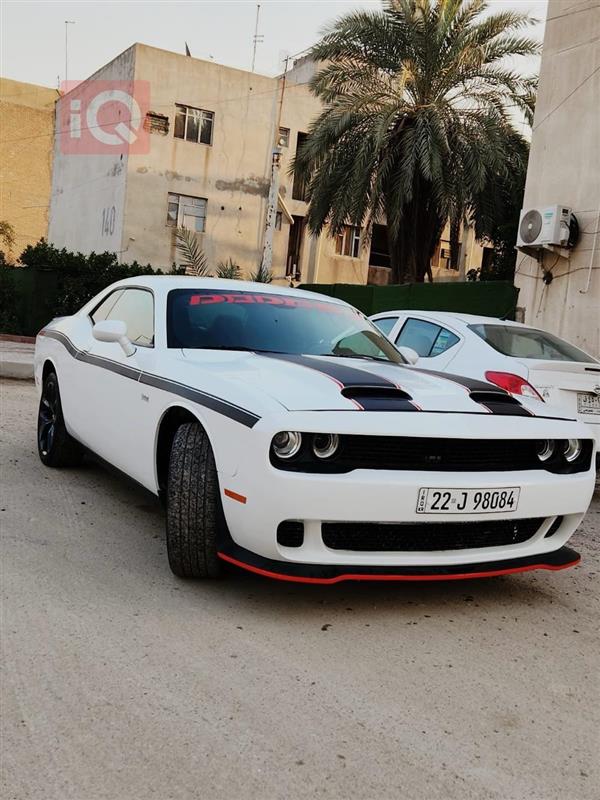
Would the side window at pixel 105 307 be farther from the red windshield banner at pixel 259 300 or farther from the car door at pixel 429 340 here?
the car door at pixel 429 340

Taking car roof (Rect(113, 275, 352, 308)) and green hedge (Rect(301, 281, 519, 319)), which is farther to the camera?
green hedge (Rect(301, 281, 519, 319))

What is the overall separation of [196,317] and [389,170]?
1546 cm

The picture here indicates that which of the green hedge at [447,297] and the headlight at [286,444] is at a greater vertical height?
the green hedge at [447,297]

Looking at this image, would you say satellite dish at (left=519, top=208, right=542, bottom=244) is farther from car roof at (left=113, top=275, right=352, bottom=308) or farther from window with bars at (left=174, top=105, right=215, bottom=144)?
window with bars at (left=174, top=105, right=215, bottom=144)

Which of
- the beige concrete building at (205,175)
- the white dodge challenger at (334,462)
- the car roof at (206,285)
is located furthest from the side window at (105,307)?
the beige concrete building at (205,175)

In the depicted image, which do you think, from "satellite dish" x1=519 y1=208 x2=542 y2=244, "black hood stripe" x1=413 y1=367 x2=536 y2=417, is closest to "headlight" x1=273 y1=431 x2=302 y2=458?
"black hood stripe" x1=413 y1=367 x2=536 y2=417

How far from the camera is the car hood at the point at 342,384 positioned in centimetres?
340

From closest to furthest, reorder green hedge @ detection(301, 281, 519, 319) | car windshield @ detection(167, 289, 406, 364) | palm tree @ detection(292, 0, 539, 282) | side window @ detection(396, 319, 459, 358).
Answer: car windshield @ detection(167, 289, 406, 364) < side window @ detection(396, 319, 459, 358) < green hedge @ detection(301, 281, 519, 319) < palm tree @ detection(292, 0, 539, 282)

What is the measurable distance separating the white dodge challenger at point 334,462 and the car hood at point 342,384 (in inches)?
0.5

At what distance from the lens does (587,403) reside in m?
6.49

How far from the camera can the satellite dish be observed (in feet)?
40.8

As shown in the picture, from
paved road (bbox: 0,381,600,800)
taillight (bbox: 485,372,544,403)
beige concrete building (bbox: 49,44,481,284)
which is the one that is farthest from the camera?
beige concrete building (bbox: 49,44,481,284)

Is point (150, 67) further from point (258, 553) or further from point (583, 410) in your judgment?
point (258, 553)

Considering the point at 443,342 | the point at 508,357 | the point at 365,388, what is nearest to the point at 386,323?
the point at 443,342
